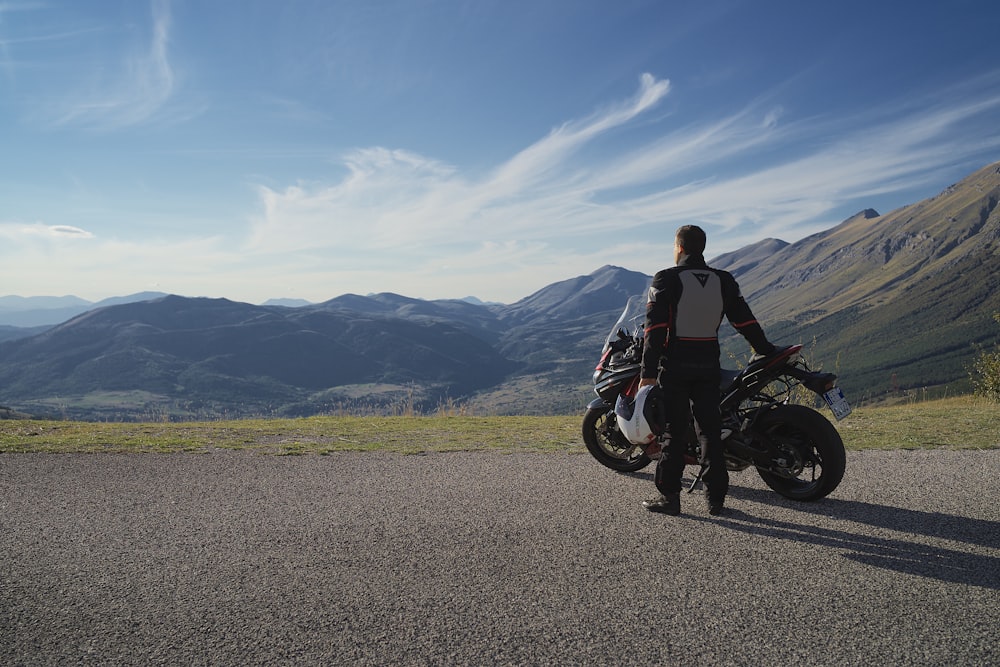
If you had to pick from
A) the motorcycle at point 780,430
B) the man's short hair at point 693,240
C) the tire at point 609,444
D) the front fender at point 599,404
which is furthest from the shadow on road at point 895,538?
the man's short hair at point 693,240

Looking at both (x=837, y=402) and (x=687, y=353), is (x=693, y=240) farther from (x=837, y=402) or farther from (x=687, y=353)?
(x=837, y=402)

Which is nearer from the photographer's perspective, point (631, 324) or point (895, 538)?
point (895, 538)

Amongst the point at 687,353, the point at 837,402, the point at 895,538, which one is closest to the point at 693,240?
the point at 687,353

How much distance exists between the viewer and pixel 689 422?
5.15 m

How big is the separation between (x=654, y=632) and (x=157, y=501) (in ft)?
15.3

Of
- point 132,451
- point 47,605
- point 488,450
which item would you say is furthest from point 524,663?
point 132,451

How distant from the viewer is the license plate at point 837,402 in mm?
4777

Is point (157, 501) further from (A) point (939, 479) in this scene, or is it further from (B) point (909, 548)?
(A) point (939, 479)

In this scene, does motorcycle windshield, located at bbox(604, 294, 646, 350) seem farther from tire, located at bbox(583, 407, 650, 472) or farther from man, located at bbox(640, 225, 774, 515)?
man, located at bbox(640, 225, 774, 515)

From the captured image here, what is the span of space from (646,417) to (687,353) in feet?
2.49

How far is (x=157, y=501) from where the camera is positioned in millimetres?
5367

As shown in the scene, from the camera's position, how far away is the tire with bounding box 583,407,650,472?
6.21 meters

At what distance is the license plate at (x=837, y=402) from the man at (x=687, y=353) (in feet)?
1.98

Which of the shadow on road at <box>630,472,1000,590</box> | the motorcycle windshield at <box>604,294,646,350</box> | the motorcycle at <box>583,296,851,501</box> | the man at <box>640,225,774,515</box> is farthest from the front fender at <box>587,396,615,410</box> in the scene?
the shadow on road at <box>630,472,1000,590</box>
